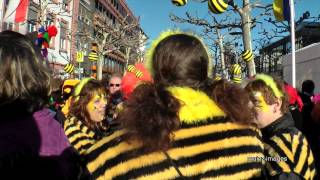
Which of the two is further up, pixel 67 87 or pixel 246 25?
pixel 246 25

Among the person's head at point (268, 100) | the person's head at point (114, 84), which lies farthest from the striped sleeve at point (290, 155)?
the person's head at point (114, 84)

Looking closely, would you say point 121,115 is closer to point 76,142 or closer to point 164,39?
point 164,39

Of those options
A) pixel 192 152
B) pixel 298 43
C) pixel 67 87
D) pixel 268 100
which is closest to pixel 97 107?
pixel 268 100

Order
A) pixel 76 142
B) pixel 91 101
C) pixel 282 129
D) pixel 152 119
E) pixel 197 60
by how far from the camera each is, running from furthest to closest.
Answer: pixel 91 101
pixel 76 142
pixel 282 129
pixel 197 60
pixel 152 119

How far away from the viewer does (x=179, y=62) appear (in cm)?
195

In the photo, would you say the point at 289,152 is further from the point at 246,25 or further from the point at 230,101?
the point at 246,25

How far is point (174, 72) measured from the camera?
6.41 ft

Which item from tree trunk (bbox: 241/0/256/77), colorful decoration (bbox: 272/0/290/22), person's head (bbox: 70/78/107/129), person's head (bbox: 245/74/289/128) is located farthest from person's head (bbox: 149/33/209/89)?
tree trunk (bbox: 241/0/256/77)

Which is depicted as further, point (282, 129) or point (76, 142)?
point (76, 142)

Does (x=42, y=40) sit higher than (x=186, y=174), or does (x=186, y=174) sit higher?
(x=42, y=40)

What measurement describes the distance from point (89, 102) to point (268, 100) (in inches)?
63.8

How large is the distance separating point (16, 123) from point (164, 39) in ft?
2.44

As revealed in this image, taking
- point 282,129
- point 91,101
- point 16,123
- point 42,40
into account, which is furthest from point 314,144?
point 42,40

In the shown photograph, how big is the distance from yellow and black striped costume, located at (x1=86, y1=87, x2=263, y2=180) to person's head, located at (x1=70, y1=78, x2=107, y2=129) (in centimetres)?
183
